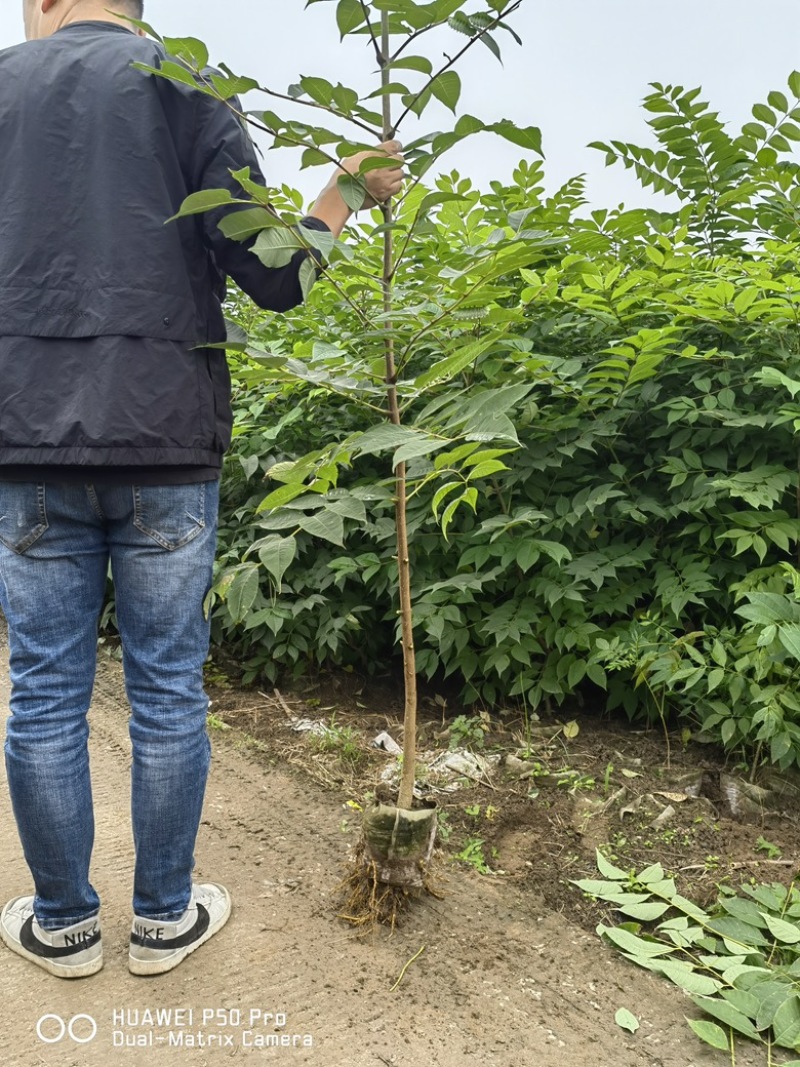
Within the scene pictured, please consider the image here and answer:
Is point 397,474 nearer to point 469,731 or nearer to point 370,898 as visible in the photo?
point 370,898

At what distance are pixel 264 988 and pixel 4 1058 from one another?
514 millimetres

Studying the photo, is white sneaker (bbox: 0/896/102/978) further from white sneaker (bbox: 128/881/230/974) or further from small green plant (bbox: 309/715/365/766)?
small green plant (bbox: 309/715/365/766)

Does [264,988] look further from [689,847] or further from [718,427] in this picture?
[718,427]

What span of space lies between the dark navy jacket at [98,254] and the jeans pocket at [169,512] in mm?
79

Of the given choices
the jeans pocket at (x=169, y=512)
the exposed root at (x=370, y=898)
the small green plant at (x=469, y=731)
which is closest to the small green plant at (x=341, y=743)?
the small green plant at (x=469, y=731)

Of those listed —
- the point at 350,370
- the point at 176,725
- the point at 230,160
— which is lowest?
the point at 176,725

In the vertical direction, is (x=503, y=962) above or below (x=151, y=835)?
below

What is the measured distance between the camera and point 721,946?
6.72ft

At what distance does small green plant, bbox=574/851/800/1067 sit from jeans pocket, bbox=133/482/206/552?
135cm

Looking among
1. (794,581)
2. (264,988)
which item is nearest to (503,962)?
(264,988)

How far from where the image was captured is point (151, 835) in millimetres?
1911

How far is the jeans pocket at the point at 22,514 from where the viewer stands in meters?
1.77

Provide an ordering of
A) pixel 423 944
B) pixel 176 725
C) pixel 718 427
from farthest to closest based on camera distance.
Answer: pixel 718 427, pixel 423 944, pixel 176 725

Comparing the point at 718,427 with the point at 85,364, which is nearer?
the point at 85,364
